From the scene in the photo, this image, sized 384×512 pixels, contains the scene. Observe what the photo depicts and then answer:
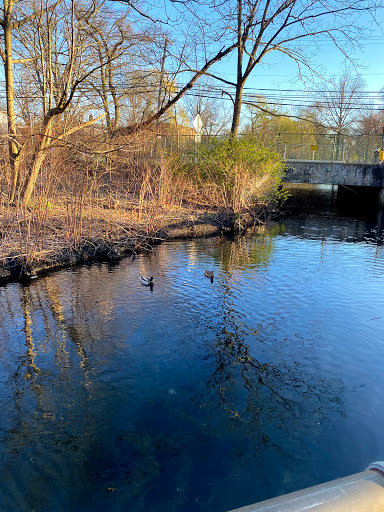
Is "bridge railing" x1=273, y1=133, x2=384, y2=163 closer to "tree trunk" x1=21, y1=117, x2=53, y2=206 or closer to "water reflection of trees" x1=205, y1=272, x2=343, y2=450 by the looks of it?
"tree trunk" x1=21, y1=117, x2=53, y2=206

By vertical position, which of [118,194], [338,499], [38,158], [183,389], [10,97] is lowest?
[183,389]

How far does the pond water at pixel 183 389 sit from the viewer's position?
11.5 ft

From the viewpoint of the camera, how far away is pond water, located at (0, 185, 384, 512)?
3.49 metres

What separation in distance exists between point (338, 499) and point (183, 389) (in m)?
3.57

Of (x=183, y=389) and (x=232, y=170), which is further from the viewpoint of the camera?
(x=232, y=170)

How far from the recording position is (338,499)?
4.53 feet

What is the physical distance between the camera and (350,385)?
4926 millimetres

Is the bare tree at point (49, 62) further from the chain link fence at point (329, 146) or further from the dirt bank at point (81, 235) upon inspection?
the chain link fence at point (329, 146)

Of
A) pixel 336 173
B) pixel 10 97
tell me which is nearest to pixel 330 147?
pixel 336 173

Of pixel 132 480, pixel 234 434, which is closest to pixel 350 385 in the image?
pixel 234 434

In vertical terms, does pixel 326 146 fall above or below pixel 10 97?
above

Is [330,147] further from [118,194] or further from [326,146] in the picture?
[118,194]

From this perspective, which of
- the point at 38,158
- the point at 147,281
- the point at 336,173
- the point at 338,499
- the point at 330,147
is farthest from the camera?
the point at 330,147

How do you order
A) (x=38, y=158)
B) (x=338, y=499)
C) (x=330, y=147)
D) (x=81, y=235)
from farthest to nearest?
(x=330, y=147) < (x=38, y=158) < (x=81, y=235) < (x=338, y=499)
